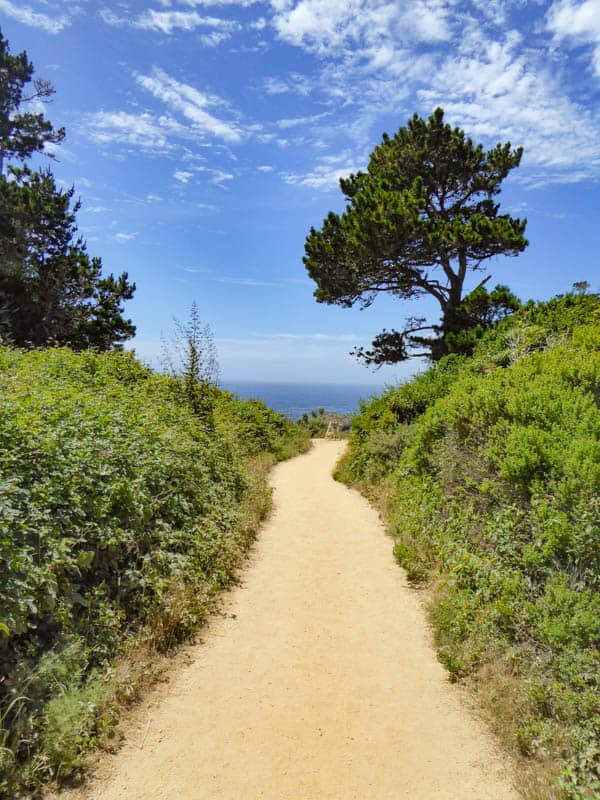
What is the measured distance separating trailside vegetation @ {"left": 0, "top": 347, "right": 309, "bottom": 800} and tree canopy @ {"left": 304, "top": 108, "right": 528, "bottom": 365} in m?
10.7

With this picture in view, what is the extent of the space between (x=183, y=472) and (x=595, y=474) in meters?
5.20

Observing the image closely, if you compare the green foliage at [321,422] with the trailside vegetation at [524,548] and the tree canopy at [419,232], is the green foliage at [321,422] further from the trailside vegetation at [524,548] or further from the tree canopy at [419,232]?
the trailside vegetation at [524,548]

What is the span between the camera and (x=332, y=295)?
17.1 meters

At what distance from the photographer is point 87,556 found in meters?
4.00

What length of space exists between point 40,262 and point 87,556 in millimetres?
17873

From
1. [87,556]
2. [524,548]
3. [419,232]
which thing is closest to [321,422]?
[419,232]

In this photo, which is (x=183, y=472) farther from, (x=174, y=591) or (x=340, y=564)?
(x=340, y=564)

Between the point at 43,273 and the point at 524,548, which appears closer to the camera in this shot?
the point at 524,548

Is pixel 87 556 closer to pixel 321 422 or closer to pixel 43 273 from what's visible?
pixel 43 273

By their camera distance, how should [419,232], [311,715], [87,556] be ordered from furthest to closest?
[419,232] → [87,556] → [311,715]

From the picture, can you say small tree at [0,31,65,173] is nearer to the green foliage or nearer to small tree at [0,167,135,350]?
small tree at [0,167,135,350]

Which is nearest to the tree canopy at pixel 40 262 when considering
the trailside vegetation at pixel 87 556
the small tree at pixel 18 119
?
the small tree at pixel 18 119

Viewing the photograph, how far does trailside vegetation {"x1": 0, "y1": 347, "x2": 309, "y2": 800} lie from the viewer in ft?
10.1

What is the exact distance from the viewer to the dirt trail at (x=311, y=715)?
9.87 ft
